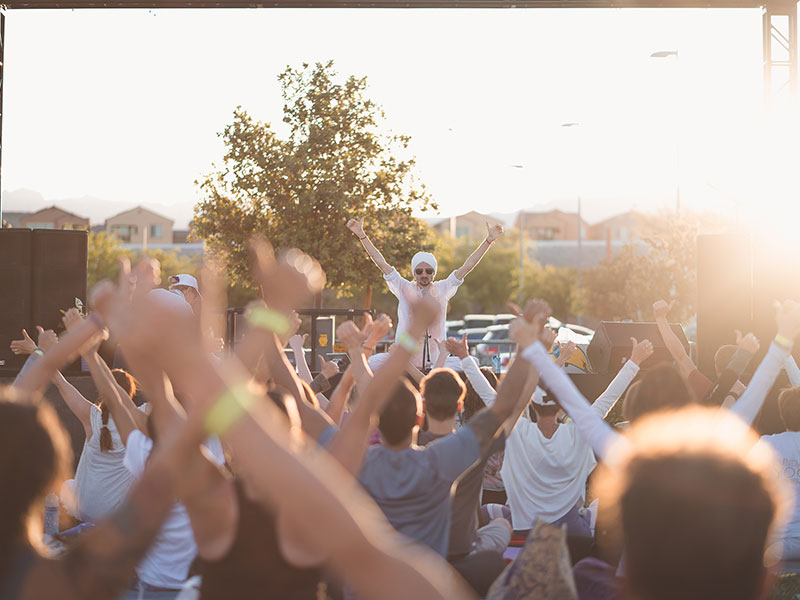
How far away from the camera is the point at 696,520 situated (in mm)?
1356

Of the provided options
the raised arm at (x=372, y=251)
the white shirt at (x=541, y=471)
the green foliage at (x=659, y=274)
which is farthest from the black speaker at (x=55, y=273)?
the green foliage at (x=659, y=274)

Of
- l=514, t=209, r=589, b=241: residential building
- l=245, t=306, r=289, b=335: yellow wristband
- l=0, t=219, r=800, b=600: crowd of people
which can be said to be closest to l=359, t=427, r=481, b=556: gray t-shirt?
l=0, t=219, r=800, b=600: crowd of people

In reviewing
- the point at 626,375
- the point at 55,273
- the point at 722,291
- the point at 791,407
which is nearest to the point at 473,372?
the point at 626,375

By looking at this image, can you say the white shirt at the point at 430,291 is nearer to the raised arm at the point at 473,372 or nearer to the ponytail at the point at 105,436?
the raised arm at the point at 473,372

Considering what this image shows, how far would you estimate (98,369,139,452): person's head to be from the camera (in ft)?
16.0

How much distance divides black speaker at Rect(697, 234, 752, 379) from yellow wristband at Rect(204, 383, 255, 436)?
9.21 meters

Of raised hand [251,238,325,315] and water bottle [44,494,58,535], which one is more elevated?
raised hand [251,238,325,315]

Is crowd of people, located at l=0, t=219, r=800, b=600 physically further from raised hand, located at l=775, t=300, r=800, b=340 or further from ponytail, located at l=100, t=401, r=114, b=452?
ponytail, located at l=100, t=401, r=114, b=452

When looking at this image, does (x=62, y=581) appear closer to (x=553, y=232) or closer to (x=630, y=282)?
(x=630, y=282)

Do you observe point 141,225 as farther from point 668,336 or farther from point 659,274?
point 668,336

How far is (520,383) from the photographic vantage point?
339 cm

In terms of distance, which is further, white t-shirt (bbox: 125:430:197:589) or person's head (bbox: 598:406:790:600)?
white t-shirt (bbox: 125:430:197:589)

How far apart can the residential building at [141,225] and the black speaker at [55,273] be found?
84.9 meters

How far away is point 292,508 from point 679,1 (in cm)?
1078
